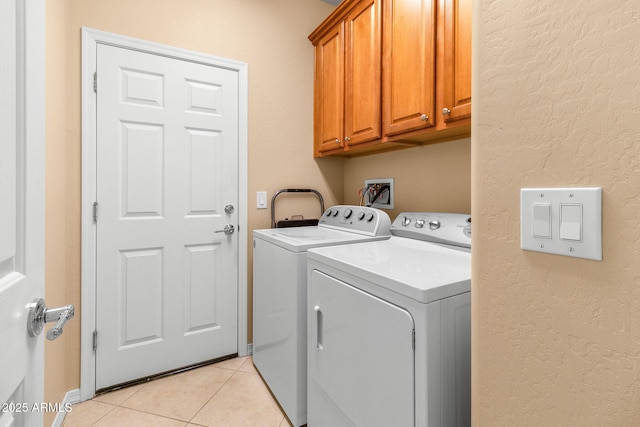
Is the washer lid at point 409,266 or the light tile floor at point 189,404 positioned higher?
the washer lid at point 409,266

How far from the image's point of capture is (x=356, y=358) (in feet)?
3.39

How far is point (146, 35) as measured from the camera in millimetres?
1885

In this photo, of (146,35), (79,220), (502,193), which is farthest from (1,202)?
(146,35)

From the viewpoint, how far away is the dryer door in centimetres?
87

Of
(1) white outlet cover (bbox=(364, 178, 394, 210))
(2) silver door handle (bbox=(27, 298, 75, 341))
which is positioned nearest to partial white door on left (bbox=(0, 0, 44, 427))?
A: (2) silver door handle (bbox=(27, 298, 75, 341))

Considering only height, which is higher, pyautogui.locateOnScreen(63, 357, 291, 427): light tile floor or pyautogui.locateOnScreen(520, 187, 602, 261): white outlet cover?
pyautogui.locateOnScreen(520, 187, 602, 261): white outlet cover

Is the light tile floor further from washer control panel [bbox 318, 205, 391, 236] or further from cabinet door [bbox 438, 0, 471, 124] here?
cabinet door [bbox 438, 0, 471, 124]

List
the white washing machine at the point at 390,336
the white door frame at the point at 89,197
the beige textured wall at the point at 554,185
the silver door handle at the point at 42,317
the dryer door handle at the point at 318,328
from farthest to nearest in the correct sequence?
the white door frame at the point at 89,197 < the dryer door handle at the point at 318,328 < the white washing machine at the point at 390,336 < the silver door handle at the point at 42,317 < the beige textured wall at the point at 554,185

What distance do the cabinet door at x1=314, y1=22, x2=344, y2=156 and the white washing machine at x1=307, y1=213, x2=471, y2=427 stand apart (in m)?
1.10

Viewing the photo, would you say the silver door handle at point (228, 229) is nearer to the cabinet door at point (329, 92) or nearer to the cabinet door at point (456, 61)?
the cabinet door at point (329, 92)

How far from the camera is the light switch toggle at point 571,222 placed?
→ 0.49 meters

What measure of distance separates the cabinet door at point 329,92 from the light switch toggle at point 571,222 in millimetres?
1710

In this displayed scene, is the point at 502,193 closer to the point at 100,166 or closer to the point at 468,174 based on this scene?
the point at 468,174

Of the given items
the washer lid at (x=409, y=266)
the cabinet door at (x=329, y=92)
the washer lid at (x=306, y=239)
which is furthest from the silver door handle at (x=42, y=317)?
the cabinet door at (x=329, y=92)
